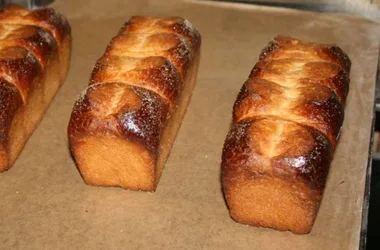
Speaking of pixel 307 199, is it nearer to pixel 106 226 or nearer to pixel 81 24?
pixel 106 226

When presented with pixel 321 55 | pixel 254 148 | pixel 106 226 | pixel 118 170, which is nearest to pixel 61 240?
pixel 106 226

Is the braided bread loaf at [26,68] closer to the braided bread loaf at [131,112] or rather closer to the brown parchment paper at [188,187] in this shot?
the brown parchment paper at [188,187]

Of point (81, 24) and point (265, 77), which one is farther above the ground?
point (265, 77)

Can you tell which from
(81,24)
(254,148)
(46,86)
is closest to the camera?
(254,148)

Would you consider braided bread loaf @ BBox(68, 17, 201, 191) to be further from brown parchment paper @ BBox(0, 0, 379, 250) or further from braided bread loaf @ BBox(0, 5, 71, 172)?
braided bread loaf @ BBox(0, 5, 71, 172)

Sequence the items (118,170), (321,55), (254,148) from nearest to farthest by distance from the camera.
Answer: (254,148) < (118,170) < (321,55)

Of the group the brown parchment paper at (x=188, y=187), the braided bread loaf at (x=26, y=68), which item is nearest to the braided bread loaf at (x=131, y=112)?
the brown parchment paper at (x=188, y=187)

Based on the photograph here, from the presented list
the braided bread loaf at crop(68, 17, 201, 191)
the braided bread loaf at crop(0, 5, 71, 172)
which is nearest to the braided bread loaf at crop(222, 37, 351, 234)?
the braided bread loaf at crop(68, 17, 201, 191)

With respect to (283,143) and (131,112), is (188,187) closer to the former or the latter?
(131,112)
